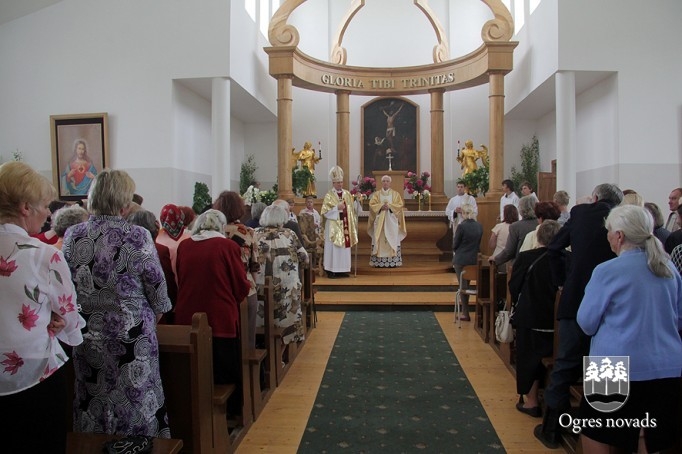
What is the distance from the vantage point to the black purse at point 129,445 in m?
2.12

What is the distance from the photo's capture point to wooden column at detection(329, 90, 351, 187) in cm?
1439

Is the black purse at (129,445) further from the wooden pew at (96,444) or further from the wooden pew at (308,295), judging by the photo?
the wooden pew at (308,295)

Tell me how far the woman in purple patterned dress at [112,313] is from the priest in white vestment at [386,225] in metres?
8.31

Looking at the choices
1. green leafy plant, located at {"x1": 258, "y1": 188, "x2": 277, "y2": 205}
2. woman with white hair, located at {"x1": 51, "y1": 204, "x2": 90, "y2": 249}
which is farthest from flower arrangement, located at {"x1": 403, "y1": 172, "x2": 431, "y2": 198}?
woman with white hair, located at {"x1": 51, "y1": 204, "x2": 90, "y2": 249}

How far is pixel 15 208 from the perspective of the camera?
2039 millimetres

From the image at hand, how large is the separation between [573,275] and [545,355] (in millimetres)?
1070

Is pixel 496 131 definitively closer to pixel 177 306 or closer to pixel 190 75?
pixel 190 75

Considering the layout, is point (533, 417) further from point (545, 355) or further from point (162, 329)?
point (162, 329)

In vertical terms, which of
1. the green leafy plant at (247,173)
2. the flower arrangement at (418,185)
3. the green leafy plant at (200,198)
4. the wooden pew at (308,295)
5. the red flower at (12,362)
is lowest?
the wooden pew at (308,295)

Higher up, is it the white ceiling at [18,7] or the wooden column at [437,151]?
the white ceiling at [18,7]

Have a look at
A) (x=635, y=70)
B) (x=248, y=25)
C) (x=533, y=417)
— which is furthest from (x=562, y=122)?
(x=533, y=417)

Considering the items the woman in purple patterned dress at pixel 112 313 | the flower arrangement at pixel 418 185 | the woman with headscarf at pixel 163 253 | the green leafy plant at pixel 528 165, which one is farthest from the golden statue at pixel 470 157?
the woman in purple patterned dress at pixel 112 313

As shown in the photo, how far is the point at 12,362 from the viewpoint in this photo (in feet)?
6.33

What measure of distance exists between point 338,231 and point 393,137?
649cm
